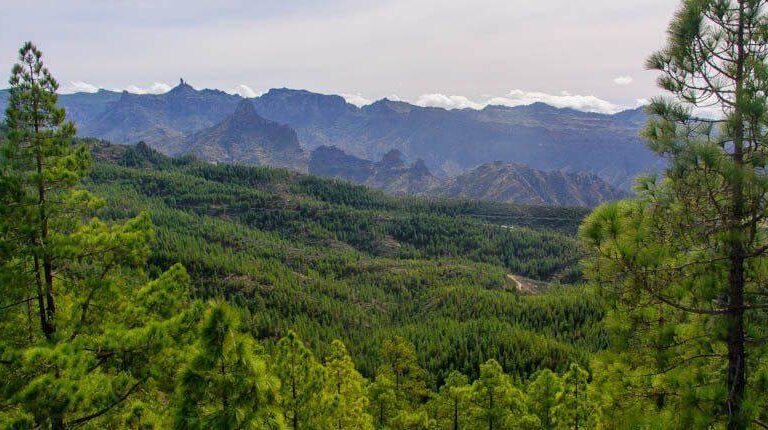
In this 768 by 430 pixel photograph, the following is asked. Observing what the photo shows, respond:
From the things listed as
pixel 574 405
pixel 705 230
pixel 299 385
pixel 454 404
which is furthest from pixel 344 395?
pixel 705 230

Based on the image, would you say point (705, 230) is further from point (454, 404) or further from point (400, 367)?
point (400, 367)

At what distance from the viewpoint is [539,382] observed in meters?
29.5

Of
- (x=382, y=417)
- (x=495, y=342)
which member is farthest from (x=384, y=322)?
(x=382, y=417)

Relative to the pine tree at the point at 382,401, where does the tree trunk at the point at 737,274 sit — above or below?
above

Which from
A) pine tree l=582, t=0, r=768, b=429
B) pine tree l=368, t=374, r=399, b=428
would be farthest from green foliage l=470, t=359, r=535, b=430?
pine tree l=582, t=0, r=768, b=429

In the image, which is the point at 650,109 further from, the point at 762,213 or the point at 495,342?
the point at 495,342

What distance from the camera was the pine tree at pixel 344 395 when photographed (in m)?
25.1

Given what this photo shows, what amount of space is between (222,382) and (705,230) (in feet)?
41.1

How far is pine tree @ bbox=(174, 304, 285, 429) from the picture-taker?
38.3ft

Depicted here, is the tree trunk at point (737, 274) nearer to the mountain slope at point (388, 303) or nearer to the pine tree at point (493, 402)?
the pine tree at point (493, 402)

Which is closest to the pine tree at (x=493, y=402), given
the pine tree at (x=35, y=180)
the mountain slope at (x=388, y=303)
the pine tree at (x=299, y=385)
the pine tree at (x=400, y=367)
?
the pine tree at (x=299, y=385)

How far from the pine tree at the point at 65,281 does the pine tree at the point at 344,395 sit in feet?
38.5

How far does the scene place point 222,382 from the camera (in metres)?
11.8

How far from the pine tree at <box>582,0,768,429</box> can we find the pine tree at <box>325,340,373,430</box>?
56.4 feet
